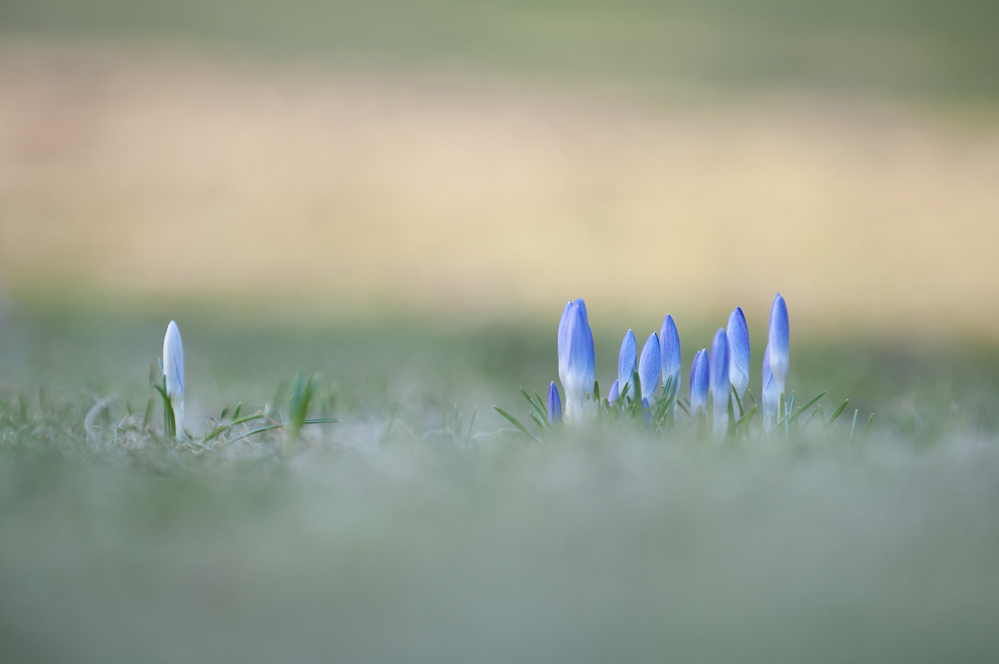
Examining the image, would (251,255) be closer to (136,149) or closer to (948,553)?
(136,149)

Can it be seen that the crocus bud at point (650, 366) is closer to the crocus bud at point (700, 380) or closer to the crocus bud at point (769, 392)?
the crocus bud at point (700, 380)

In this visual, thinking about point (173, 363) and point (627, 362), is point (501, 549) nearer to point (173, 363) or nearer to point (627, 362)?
point (627, 362)

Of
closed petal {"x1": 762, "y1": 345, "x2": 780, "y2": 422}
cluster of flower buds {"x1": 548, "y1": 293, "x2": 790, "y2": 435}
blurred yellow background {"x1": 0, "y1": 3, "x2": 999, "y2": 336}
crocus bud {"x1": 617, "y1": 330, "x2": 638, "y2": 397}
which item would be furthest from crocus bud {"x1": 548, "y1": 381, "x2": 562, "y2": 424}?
blurred yellow background {"x1": 0, "y1": 3, "x2": 999, "y2": 336}

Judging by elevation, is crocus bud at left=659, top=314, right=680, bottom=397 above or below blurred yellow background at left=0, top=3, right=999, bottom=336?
below

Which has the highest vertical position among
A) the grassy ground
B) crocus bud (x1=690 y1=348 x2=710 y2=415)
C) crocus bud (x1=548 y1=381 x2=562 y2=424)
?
crocus bud (x1=690 y1=348 x2=710 y2=415)

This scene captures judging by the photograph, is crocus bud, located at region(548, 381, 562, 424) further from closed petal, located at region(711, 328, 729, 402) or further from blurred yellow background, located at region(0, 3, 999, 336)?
blurred yellow background, located at region(0, 3, 999, 336)

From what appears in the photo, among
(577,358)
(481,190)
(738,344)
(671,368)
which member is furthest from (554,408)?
(481,190)

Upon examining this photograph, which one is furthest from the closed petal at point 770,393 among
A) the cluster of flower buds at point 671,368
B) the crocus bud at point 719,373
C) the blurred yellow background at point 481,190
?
the blurred yellow background at point 481,190
